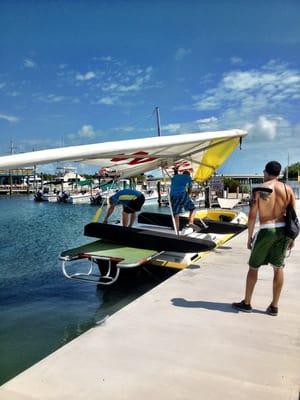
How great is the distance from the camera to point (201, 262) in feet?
27.6

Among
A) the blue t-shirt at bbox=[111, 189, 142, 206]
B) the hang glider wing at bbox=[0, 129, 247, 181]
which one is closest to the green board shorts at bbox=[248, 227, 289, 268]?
the hang glider wing at bbox=[0, 129, 247, 181]

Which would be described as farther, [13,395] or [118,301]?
[118,301]

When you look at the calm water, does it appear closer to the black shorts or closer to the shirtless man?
the black shorts

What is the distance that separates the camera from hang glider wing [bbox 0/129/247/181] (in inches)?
184

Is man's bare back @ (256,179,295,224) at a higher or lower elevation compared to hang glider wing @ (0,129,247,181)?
lower

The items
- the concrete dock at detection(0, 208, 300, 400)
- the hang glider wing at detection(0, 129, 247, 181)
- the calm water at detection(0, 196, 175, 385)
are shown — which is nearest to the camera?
the concrete dock at detection(0, 208, 300, 400)

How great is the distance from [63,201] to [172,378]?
60.7 metres

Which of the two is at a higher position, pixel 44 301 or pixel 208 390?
pixel 208 390

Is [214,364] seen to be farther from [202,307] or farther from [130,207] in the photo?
[130,207]

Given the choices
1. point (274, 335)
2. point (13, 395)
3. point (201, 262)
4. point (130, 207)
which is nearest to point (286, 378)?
point (274, 335)

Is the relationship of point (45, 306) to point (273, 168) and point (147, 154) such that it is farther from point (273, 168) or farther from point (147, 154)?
point (273, 168)

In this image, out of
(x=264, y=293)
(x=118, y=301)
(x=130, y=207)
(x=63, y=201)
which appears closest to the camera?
(x=264, y=293)

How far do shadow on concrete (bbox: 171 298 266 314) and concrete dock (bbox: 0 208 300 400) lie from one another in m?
0.01

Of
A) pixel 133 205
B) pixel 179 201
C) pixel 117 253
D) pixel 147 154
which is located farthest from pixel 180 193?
pixel 117 253
